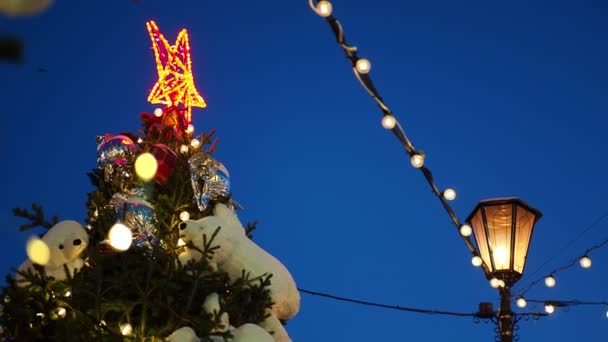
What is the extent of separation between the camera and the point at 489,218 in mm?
4125

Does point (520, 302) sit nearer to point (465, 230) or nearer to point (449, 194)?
point (465, 230)

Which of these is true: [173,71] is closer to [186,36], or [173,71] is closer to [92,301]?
[186,36]

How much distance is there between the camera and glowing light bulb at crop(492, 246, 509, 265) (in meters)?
4.08

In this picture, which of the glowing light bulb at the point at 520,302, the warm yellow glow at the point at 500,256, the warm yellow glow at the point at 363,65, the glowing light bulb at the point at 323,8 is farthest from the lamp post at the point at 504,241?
the glowing light bulb at the point at 323,8

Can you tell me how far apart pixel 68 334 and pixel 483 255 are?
2.45 m

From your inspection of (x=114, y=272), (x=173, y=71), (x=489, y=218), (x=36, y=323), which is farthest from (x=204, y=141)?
(x=489, y=218)

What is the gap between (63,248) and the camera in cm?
354

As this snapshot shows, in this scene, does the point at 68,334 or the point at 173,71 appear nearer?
the point at 68,334

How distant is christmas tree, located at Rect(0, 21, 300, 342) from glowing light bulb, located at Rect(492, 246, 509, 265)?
1.24 m

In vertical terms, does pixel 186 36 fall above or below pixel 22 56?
above

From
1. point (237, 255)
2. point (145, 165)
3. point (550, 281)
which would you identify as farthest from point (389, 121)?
point (550, 281)

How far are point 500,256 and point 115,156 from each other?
244cm

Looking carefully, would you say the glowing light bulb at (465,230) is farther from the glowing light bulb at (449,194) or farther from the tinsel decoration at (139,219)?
the tinsel decoration at (139,219)

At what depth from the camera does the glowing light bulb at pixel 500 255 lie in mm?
4078
